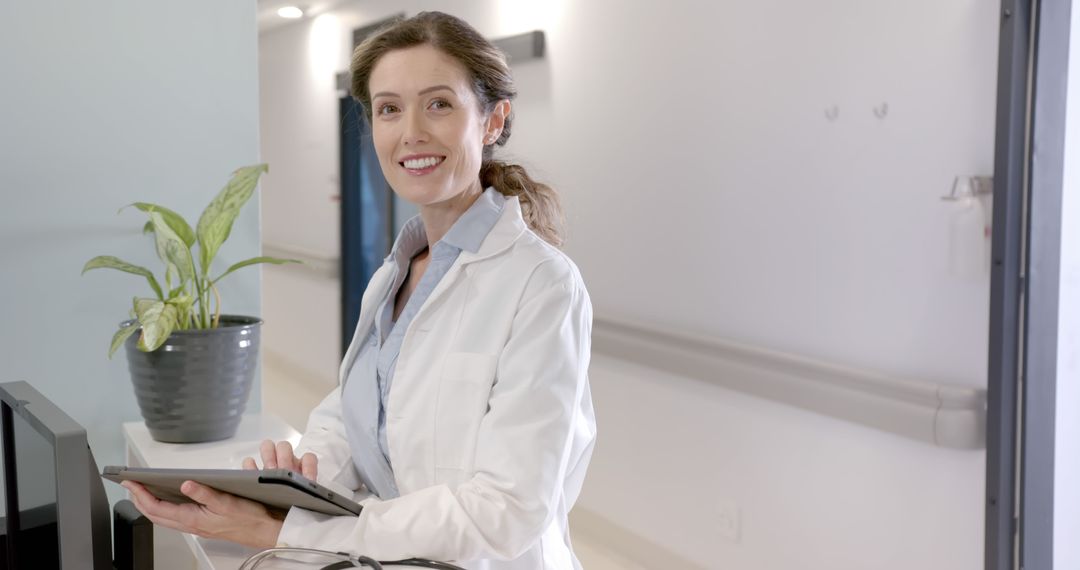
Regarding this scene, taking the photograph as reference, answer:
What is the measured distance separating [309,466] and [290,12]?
500 centimetres

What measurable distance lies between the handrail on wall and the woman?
1.31 m

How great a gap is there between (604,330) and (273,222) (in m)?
4.26

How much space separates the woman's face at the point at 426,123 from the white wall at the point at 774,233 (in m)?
0.24

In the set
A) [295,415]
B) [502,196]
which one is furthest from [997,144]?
[295,415]

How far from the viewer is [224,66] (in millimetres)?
2471

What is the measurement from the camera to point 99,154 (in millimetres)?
2320

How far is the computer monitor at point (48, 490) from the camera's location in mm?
1085

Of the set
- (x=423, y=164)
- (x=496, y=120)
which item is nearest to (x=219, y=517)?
(x=423, y=164)

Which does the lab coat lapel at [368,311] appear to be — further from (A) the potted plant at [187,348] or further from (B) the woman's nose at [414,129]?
(A) the potted plant at [187,348]

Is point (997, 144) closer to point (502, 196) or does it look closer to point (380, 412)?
point (502, 196)

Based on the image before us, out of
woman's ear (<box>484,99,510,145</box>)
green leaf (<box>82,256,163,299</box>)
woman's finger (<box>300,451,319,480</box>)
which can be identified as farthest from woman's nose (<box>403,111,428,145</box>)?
green leaf (<box>82,256,163,299</box>)

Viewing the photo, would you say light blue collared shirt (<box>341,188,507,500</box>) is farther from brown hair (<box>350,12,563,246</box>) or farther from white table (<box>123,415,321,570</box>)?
white table (<box>123,415,321,570</box>)

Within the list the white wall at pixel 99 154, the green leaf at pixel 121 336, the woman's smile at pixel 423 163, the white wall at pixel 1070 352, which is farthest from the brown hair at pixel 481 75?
the white wall at pixel 1070 352

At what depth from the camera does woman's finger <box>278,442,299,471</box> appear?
155 centimetres
